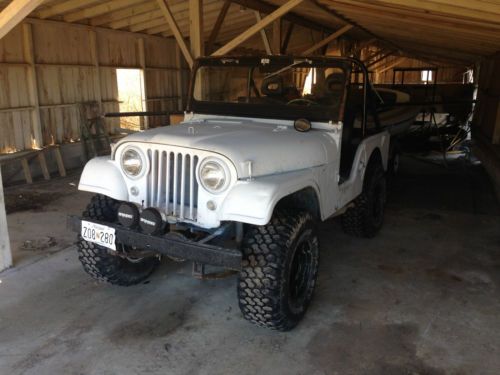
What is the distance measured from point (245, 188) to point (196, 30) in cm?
419

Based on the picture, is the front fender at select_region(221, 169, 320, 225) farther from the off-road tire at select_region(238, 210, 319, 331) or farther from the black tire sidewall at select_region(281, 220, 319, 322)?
the black tire sidewall at select_region(281, 220, 319, 322)

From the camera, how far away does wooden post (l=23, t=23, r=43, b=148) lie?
8.00 metres

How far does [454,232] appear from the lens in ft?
16.9

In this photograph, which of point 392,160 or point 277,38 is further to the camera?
point 277,38

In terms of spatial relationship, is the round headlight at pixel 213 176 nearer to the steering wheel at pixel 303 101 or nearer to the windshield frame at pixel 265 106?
the windshield frame at pixel 265 106

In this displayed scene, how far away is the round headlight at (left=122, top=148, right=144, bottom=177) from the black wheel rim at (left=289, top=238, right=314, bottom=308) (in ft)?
4.05

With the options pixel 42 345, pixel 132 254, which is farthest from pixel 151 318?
pixel 42 345

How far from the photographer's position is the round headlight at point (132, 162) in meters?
3.08

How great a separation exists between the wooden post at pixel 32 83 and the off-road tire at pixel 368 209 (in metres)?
6.35

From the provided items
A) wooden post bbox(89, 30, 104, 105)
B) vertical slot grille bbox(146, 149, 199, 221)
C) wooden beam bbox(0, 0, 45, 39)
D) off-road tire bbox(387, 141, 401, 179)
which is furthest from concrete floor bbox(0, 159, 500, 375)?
wooden post bbox(89, 30, 104, 105)

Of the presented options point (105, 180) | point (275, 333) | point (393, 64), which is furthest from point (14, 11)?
point (393, 64)

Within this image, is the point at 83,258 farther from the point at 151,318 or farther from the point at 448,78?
the point at 448,78

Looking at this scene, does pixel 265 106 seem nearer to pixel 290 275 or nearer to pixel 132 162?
pixel 132 162

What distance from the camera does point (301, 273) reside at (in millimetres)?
3305
